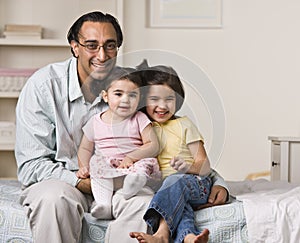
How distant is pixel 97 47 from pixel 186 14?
6.43ft

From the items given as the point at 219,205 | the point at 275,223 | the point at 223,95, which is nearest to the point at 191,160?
the point at 219,205

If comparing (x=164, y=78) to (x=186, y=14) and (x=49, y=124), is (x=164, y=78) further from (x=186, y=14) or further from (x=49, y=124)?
(x=186, y=14)

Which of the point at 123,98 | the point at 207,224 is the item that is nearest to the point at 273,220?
the point at 207,224

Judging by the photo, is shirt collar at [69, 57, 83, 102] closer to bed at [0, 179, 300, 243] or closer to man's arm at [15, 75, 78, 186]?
man's arm at [15, 75, 78, 186]

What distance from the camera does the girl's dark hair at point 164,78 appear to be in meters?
1.81

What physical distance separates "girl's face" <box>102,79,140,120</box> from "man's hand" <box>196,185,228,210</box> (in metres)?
0.37

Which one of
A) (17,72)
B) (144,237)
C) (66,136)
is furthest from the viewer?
(17,72)

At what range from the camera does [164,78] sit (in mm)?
1818

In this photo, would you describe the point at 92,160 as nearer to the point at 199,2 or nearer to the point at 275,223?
the point at 275,223

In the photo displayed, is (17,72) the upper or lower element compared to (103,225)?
upper

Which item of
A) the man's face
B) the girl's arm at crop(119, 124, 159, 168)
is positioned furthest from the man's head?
the girl's arm at crop(119, 124, 159, 168)

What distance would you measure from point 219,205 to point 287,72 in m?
2.14

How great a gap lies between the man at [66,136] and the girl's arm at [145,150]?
10 cm

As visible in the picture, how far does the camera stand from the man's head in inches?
78.0
